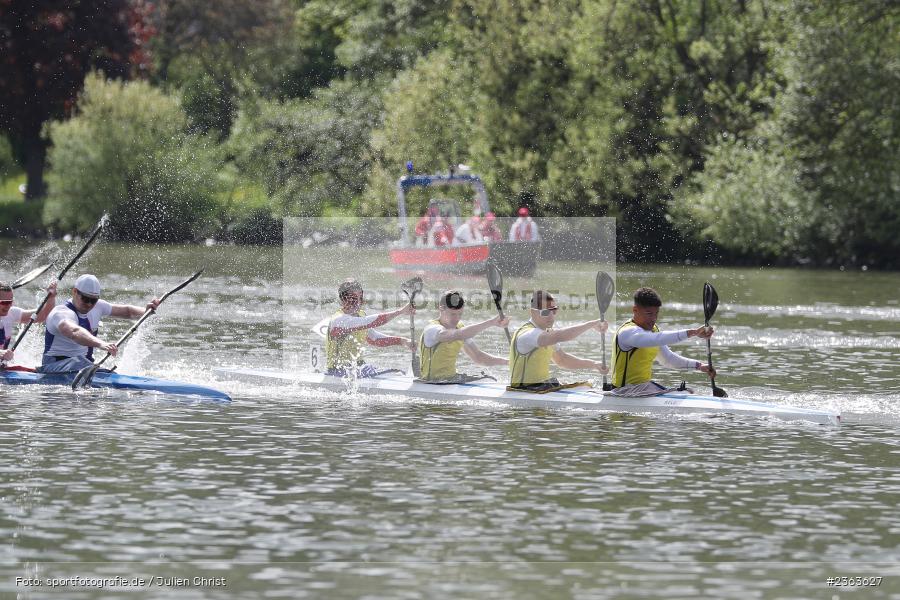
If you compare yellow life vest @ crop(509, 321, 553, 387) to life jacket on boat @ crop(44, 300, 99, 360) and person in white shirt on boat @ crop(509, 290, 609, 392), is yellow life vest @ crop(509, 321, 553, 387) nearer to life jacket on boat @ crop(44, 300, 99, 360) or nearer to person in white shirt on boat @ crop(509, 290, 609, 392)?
person in white shirt on boat @ crop(509, 290, 609, 392)

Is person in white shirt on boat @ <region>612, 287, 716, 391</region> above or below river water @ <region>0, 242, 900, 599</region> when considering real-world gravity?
above

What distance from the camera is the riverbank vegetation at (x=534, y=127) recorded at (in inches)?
2044

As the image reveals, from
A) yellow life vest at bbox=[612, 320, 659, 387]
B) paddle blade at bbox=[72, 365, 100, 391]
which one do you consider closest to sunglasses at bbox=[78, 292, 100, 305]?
paddle blade at bbox=[72, 365, 100, 391]

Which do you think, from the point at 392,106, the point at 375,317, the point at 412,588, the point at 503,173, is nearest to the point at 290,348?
the point at 375,317

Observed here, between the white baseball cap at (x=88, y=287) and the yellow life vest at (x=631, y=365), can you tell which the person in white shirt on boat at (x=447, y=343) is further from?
the white baseball cap at (x=88, y=287)

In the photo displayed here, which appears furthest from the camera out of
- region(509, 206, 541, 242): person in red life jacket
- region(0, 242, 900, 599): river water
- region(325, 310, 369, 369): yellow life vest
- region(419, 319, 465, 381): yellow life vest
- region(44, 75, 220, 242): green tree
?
region(44, 75, 220, 242): green tree

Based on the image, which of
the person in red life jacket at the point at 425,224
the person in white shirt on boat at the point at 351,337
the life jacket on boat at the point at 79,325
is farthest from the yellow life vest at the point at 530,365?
the person in red life jacket at the point at 425,224

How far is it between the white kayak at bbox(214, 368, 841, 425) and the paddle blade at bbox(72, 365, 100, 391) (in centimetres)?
251

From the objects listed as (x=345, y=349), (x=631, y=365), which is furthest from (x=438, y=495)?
(x=345, y=349)

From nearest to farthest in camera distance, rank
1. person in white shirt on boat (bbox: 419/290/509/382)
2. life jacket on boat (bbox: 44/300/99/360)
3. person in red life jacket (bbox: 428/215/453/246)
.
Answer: person in white shirt on boat (bbox: 419/290/509/382) < life jacket on boat (bbox: 44/300/99/360) < person in red life jacket (bbox: 428/215/453/246)

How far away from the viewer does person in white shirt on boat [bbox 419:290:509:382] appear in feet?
61.8

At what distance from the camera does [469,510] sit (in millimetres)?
12758

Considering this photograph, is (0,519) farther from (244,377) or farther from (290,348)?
(290,348)

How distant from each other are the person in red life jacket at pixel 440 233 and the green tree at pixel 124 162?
771 inches
